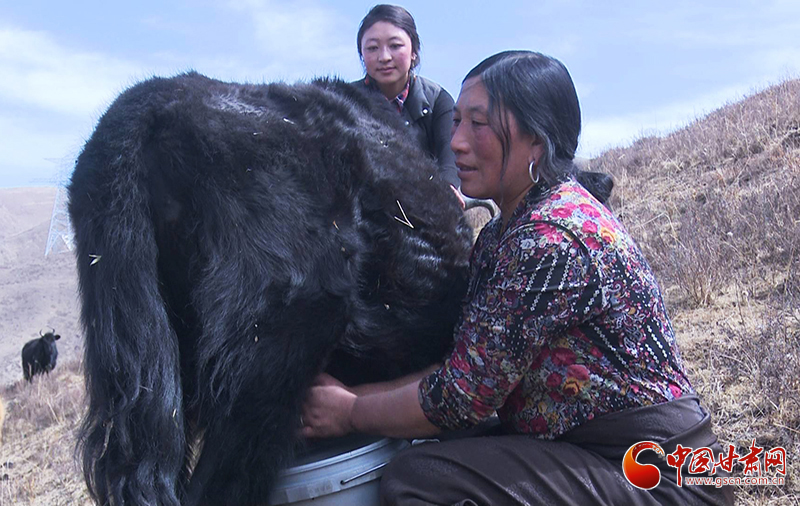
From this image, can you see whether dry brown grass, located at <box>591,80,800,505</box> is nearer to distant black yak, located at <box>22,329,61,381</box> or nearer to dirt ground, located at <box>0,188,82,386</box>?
distant black yak, located at <box>22,329,61,381</box>

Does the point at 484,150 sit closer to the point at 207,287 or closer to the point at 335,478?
the point at 207,287

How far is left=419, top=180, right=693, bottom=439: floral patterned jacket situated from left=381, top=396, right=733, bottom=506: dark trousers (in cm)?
5

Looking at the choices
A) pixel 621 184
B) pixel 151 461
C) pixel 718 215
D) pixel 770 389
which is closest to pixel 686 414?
pixel 770 389

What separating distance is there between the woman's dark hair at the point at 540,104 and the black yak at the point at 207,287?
0.55m

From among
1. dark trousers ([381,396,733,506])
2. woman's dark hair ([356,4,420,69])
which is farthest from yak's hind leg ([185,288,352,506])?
woman's dark hair ([356,4,420,69])

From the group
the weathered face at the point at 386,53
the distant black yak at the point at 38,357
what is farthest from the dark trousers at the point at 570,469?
the distant black yak at the point at 38,357

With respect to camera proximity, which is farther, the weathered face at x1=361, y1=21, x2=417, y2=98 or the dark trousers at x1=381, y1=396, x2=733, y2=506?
the weathered face at x1=361, y1=21, x2=417, y2=98

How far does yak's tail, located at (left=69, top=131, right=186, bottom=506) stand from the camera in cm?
191

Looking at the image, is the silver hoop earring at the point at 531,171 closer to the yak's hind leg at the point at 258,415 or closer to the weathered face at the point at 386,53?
the yak's hind leg at the point at 258,415

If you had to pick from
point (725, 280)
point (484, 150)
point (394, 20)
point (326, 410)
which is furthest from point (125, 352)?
point (725, 280)

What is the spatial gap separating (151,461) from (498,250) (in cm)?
121

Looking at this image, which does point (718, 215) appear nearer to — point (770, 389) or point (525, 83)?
point (770, 389)

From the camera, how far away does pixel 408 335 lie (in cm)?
228

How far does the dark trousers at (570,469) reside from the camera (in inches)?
74.3
